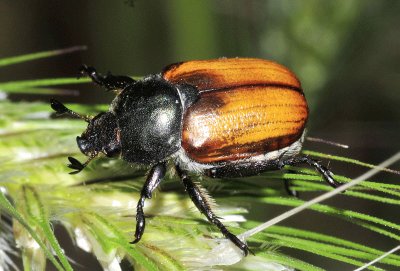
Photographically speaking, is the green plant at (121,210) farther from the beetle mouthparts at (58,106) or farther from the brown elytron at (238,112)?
the brown elytron at (238,112)

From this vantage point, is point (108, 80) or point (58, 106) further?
point (108, 80)

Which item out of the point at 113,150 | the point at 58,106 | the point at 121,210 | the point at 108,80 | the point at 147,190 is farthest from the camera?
the point at 108,80

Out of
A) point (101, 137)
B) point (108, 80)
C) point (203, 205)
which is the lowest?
point (203, 205)

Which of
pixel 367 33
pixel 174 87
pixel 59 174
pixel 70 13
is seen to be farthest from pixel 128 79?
pixel 70 13

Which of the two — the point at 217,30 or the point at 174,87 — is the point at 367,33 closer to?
the point at 217,30

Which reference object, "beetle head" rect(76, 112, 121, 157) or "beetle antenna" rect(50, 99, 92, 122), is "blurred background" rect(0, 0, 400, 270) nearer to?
"beetle head" rect(76, 112, 121, 157)

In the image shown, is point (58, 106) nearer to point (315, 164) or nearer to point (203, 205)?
point (203, 205)

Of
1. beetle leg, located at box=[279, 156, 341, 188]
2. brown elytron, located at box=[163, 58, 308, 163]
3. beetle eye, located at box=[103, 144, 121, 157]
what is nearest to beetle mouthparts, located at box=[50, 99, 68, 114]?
beetle eye, located at box=[103, 144, 121, 157]

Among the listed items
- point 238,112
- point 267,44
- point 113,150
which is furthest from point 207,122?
point 267,44
